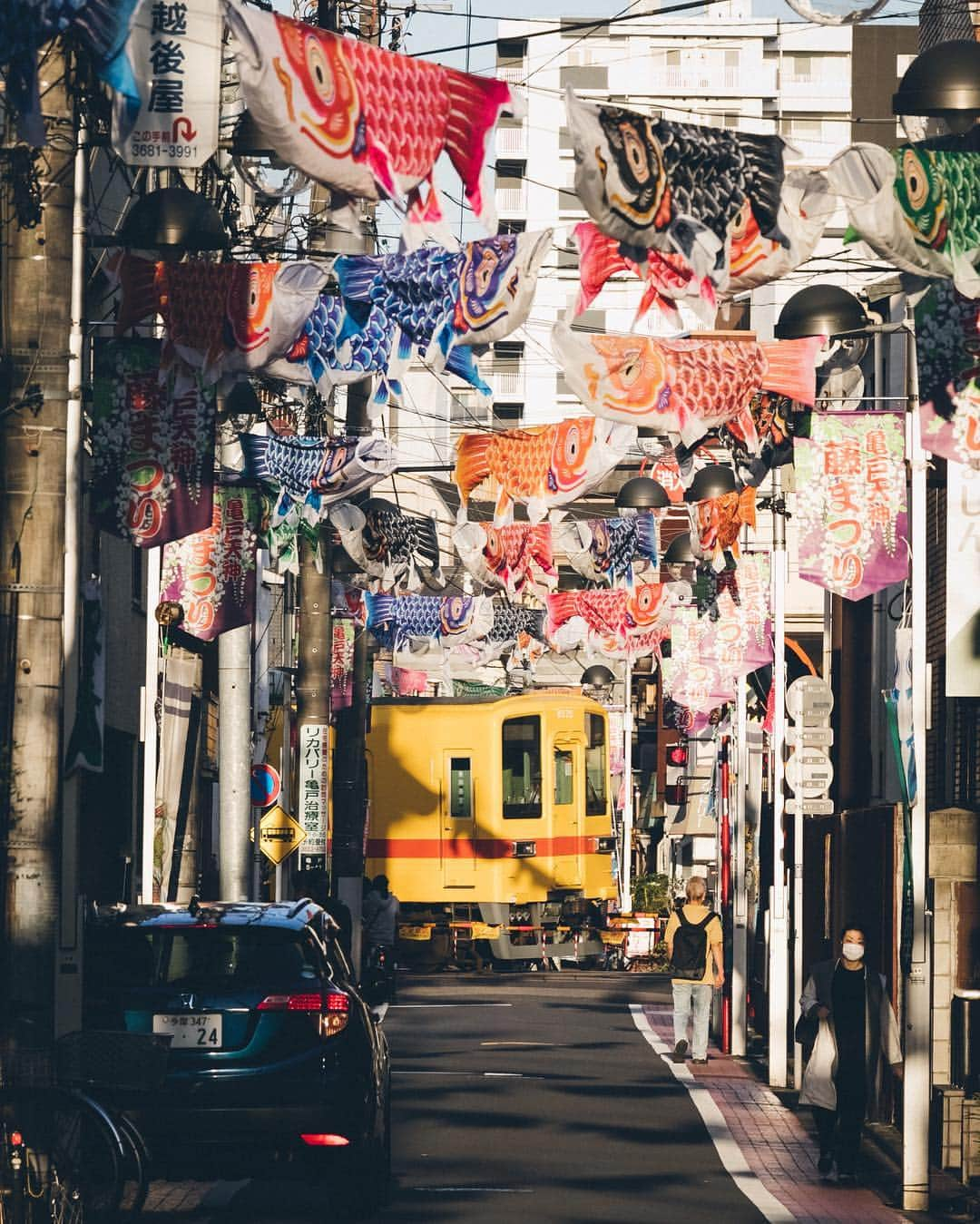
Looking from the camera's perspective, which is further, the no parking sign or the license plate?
the no parking sign

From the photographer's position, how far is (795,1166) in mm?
16969

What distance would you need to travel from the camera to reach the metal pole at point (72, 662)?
38.6 feet

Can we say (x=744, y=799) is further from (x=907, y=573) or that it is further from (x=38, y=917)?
(x=38, y=917)

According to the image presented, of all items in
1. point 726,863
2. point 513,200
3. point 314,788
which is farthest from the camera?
point 513,200

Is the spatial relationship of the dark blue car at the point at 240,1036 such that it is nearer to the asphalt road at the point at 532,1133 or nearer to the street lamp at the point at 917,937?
the asphalt road at the point at 532,1133

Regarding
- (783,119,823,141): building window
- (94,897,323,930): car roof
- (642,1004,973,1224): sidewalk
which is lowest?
(642,1004,973,1224): sidewalk

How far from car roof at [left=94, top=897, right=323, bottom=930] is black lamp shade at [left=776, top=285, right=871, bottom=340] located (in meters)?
5.78

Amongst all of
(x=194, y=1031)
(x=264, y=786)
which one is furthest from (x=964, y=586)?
Answer: (x=264, y=786)

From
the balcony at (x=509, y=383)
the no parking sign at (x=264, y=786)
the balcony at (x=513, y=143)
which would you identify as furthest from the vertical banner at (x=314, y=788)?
the balcony at (x=513, y=143)

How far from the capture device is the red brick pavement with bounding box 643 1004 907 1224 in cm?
1474

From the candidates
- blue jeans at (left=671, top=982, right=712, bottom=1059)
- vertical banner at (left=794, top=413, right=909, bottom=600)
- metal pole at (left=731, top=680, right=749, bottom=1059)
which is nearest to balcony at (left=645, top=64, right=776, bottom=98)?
metal pole at (left=731, top=680, right=749, bottom=1059)

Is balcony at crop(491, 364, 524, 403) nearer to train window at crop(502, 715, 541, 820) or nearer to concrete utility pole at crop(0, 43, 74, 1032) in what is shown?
train window at crop(502, 715, 541, 820)

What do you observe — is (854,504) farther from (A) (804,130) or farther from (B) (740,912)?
(A) (804,130)

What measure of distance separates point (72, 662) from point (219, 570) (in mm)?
10261
